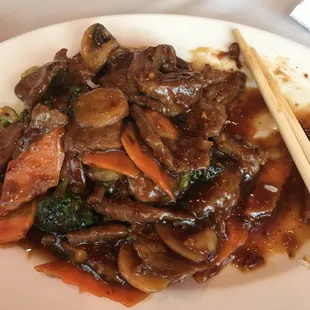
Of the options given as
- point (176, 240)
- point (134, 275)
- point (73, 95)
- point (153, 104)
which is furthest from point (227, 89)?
point (134, 275)

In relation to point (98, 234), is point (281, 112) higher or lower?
higher

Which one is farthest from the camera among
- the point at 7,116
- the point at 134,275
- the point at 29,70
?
the point at 29,70

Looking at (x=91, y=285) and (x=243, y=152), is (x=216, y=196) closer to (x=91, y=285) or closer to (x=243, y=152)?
(x=243, y=152)

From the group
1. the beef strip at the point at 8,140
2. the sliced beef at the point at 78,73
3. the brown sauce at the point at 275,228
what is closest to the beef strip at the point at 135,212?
the brown sauce at the point at 275,228

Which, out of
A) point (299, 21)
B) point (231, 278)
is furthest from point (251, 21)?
point (231, 278)

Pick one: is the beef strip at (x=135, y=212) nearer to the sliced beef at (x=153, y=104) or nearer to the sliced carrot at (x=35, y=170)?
the sliced carrot at (x=35, y=170)

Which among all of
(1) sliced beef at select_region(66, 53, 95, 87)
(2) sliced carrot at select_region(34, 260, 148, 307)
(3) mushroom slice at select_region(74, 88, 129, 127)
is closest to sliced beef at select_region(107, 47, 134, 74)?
(1) sliced beef at select_region(66, 53, 95, 87)
